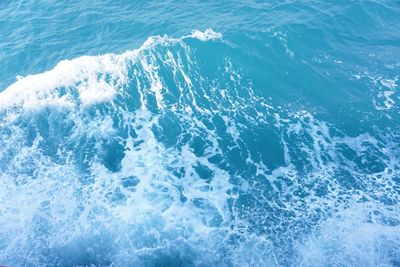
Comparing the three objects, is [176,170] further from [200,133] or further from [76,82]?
[76,82]

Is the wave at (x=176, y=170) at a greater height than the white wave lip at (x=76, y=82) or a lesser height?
lesser

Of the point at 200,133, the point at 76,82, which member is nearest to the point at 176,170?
the point at 200,133

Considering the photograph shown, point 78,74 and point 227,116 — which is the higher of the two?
point 78,74

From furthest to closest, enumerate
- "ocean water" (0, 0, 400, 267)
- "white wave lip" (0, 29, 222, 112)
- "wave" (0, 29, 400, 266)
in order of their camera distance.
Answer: "white wave lip" (0, 29, 222, 112), "ocean water" (0, 0, 400, 267), "wave" (0, 29, 400, 266)

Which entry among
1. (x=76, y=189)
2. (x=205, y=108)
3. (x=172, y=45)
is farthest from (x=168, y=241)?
(x=172, y=45)

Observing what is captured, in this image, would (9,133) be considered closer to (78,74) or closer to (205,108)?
(78,74)

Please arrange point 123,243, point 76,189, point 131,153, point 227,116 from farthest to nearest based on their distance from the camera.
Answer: point 227,116, point 131,153, point 76,189, point 123,243

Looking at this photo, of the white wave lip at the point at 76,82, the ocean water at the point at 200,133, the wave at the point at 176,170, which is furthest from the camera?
the white wave lip at the point at 76,82

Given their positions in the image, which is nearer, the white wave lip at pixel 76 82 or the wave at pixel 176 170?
the wave at pixel 176 170

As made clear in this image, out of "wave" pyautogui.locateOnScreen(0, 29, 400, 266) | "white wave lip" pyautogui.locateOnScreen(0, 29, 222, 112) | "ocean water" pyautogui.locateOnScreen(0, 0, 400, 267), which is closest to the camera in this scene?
"wave" pyautogui.locateOnScreen(0, 29, 400, 266)
